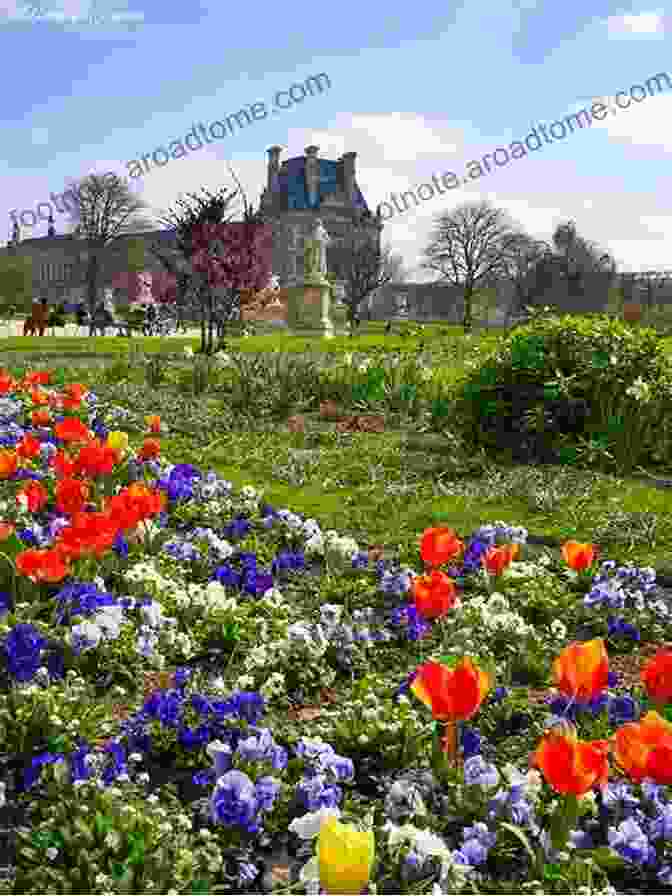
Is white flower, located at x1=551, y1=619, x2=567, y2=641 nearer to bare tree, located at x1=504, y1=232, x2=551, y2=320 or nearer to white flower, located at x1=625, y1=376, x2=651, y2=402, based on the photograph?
white flower, located at x1=625, y1=376, x2=651, y2=402

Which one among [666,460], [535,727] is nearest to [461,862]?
[535,727]

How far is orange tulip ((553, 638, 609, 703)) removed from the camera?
255 cm

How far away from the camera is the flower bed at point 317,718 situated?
2461 mm

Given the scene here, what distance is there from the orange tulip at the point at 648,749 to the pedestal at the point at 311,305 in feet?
125

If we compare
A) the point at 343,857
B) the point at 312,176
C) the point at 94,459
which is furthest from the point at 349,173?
the point at 343,857

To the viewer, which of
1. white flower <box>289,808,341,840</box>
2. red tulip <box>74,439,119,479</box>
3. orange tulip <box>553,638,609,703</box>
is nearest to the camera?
white flower <box>289,808,341,840</box>

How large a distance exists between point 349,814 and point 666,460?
6618 millimetres

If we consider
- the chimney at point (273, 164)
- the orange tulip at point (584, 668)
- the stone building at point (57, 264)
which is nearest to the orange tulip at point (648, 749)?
the orange tulip at point (584, 668)

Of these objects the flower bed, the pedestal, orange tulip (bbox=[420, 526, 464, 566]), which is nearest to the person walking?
the pedestal

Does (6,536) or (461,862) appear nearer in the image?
(461,862)

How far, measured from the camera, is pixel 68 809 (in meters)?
2.63

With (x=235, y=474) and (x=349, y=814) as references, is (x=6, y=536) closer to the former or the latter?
(x=349, y=814)

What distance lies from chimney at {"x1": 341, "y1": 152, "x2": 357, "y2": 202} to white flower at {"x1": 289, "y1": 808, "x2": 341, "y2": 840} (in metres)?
103

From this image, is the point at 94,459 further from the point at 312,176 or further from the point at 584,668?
the point at 312,176
